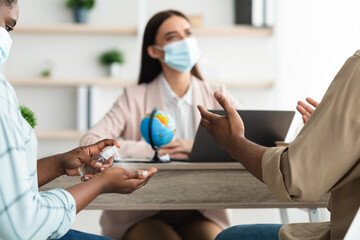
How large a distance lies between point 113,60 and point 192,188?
2.84 meters

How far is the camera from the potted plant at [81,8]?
423 centimetres

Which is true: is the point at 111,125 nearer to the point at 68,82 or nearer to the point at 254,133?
the point at 254,133

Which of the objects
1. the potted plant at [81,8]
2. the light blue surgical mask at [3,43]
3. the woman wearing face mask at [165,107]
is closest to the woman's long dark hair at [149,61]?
the woman wearing face mask at [165,107]

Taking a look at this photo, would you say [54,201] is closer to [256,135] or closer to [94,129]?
[256,135]

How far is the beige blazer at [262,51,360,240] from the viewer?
0.94m

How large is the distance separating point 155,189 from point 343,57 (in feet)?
6.17

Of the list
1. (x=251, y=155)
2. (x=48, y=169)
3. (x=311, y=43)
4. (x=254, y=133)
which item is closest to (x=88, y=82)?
(x=311, y=43)

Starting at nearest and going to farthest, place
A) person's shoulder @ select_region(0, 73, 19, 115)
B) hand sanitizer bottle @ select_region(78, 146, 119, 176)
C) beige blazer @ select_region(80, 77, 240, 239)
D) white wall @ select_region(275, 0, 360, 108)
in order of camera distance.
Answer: person's shoulder @ select_region(0, 73, 19, 115) < hand sanitizer bottle @ select_region(78, 146, 119, 176) < beige blazer @ select_region(80, 77, 240, 239) < white wall @ select_region(275, 0, 360, 108)

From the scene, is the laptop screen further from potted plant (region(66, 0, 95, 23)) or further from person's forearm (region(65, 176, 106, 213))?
potted plant (region(66, 0, 95, 23))

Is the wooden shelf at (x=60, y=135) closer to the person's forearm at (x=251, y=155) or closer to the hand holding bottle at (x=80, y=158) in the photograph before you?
the hand holding bottle at (x=80, y=158)

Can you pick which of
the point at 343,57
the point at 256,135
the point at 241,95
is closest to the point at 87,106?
the point at 241,95

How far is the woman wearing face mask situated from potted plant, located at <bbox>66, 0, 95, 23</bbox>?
1826 mm

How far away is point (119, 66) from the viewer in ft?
14.4

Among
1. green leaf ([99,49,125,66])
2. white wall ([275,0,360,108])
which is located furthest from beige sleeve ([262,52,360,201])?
green leaf ([99,49,125,66])
